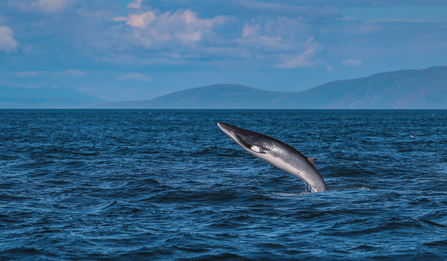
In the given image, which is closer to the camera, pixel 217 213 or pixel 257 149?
pixel 257 149

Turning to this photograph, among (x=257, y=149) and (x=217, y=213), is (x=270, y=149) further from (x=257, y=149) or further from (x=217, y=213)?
(x=217, y=213)

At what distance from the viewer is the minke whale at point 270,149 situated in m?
13.8

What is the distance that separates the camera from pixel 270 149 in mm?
13891

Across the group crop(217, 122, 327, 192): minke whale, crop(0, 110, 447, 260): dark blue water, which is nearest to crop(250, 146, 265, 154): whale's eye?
crop(217, 122, 327, 192): minke whale

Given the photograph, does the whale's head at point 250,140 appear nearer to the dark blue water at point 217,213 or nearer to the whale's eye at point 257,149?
the whale's eye at point 257,149

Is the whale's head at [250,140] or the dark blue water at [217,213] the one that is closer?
the dark blue water at [217,213]

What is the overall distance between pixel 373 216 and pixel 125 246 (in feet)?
23.2

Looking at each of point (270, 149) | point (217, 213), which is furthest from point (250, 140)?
point (217, 213)

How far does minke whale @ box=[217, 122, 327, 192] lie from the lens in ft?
45.2

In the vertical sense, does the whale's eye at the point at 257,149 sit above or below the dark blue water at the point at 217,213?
above

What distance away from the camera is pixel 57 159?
1165 inches

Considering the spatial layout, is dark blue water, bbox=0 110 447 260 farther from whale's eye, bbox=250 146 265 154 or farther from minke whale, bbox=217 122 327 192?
whale's eye, bbox=250 146 265 154

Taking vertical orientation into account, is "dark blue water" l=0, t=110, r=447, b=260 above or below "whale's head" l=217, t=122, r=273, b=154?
below

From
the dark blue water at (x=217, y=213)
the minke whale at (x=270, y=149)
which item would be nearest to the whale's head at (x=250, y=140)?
the minke whale at (x=270, y=149)
